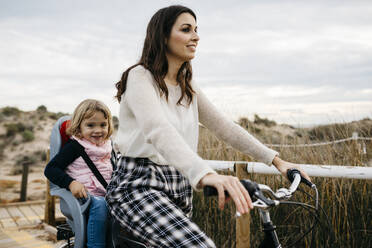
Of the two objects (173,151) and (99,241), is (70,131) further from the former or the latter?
(173,151)

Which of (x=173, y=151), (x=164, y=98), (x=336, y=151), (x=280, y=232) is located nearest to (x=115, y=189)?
(x=173, y=151)

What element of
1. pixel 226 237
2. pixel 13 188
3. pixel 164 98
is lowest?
pixel 13 188

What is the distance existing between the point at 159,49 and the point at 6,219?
547 centimetres

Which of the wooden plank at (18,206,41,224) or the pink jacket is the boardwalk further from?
the pink jacket

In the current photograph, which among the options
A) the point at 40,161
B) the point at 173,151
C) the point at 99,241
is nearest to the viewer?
the point at 173,151

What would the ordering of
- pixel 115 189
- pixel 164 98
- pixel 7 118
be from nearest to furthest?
pixel 115 189 → pixel 164 98 → pixel 7 118

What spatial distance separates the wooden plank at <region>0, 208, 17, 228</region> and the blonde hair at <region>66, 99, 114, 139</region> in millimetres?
3815

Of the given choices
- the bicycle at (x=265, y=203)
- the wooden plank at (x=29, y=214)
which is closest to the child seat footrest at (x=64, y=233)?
the bicycle at (x=265, y=203)

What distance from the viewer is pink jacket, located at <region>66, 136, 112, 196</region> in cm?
244

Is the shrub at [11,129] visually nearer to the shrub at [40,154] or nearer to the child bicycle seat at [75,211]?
the shrub at [40,154]

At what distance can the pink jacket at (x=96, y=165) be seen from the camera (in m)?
2.44

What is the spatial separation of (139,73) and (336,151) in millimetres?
3293

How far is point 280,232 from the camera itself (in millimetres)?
3232

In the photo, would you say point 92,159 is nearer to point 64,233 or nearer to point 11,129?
point 64,233
